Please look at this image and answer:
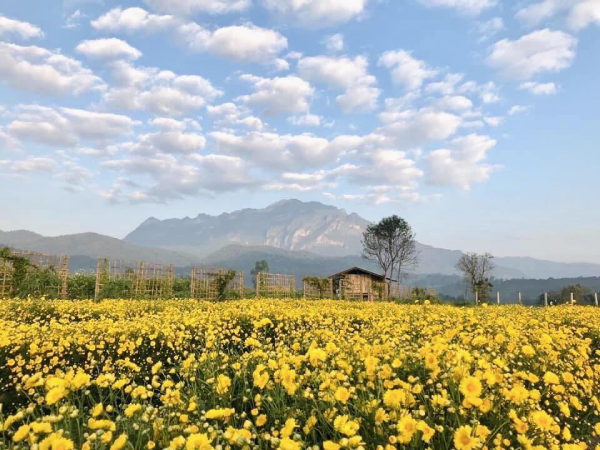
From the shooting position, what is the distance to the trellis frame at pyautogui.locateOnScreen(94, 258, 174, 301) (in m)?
17.0

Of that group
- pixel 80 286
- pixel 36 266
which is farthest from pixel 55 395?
pixel 80 286

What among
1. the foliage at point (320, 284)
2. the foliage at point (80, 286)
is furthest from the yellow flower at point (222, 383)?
the foliage at point (320, 284)

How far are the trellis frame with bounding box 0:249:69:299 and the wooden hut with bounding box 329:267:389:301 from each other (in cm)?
2240

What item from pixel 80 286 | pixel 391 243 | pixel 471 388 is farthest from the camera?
pixel 391 243

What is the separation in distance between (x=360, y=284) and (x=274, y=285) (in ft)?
56.1

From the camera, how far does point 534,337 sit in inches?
190

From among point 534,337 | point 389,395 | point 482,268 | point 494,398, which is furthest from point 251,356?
point 482,268

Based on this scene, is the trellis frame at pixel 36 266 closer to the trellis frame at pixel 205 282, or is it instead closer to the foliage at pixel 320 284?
the trellis frame at pixel 205 282

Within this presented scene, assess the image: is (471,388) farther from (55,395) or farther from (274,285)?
(274,285)

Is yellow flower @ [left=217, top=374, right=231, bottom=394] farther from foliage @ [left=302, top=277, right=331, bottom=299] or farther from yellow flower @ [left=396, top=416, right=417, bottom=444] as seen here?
foliage @ [left=302, top=277, right=331, bottom=299]

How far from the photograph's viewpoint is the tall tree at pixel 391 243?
50.4 metres

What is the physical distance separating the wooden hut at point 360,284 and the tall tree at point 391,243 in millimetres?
8435

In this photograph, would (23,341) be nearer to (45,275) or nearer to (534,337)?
(534,337)

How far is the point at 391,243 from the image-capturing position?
51.0 metres
